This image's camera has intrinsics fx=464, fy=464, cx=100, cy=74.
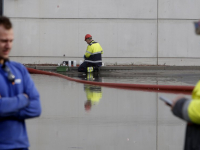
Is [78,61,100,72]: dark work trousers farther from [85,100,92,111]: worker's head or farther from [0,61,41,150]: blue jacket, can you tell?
[0,61,41,150]: blue jacket

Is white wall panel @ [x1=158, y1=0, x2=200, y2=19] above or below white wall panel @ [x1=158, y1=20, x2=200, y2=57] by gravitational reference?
above

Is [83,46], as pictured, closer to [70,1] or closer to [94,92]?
[70,1]

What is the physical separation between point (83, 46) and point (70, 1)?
7.24ft

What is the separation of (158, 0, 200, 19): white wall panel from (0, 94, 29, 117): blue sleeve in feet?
64.6

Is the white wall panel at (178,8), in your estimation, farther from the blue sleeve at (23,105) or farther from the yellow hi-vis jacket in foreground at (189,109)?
the yellow hi-vis jacket in foreground at (189,109)

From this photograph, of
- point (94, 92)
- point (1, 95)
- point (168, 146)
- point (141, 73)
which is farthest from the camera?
point (141, 73)

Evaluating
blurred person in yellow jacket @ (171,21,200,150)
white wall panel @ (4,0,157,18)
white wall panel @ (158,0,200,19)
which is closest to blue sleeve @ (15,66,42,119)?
blurred person in yellow jacket @ (171,21,200,150)

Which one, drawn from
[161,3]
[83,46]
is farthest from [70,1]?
[161,3]

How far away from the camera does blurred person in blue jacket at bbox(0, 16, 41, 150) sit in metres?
2.96

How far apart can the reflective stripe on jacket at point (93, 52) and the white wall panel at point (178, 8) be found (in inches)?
185

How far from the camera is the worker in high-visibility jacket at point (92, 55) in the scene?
1888 cm

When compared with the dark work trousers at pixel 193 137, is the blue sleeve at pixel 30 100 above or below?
above

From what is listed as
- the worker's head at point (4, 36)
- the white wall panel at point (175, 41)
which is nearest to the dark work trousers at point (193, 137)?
the worker's head at point (4, 36)

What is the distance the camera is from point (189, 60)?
22.1 metres
